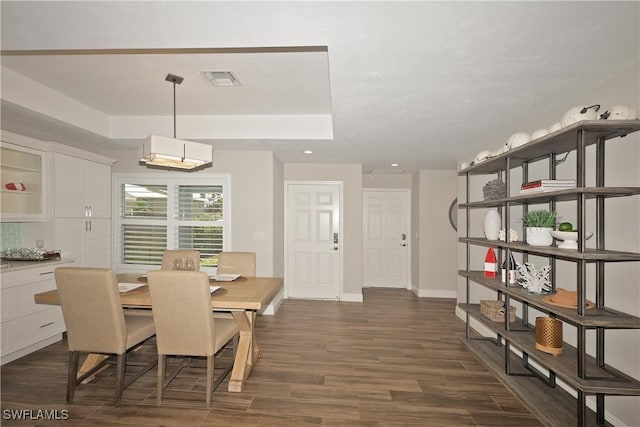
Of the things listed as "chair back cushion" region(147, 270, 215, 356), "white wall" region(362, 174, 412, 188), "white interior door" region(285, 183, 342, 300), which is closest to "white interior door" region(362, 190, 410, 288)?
"white wall" region(362, 174, 412, 188)

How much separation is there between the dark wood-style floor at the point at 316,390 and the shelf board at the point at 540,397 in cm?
8

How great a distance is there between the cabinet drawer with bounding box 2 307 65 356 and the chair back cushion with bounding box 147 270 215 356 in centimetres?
183

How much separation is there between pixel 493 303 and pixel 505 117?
177cm

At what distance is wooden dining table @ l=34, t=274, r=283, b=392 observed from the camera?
2.52 meters

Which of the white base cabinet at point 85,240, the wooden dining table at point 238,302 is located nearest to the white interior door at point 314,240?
the wooden dining table at point 238,302

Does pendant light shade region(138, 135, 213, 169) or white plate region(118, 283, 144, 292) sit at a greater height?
pendant light shade region(138, 135, 213, 169)

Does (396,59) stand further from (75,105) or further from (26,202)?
(26,202)

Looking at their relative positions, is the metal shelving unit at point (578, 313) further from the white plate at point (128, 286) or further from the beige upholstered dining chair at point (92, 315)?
the white plate at point (128, 286)

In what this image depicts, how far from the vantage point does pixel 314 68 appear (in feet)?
8.89

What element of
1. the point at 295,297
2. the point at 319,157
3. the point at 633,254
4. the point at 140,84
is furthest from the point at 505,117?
the point at 295,297

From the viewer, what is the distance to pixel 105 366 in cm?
304

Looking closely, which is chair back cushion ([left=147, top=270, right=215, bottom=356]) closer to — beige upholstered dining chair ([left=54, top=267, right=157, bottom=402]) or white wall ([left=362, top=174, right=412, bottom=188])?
beige upholstered dining chair ([left=54, top=267, right=157, bottom=402])

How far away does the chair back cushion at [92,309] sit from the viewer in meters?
2.36

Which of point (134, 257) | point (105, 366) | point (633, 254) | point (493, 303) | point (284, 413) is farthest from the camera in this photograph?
point (134, 257)
